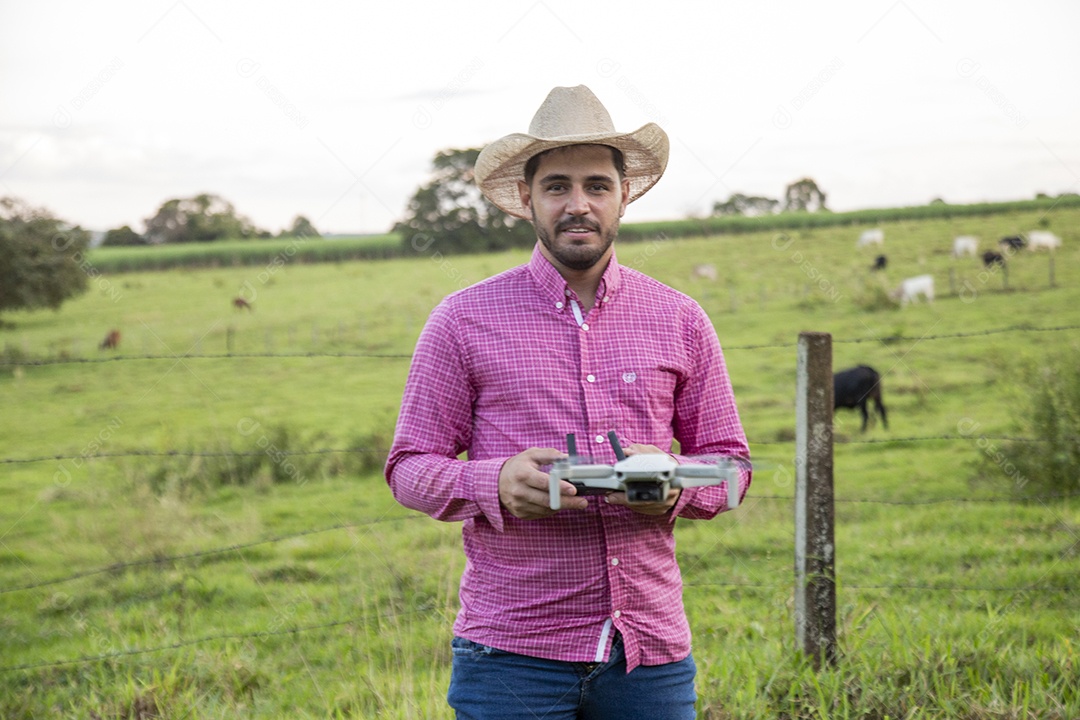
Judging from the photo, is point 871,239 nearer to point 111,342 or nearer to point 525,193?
point 111,342

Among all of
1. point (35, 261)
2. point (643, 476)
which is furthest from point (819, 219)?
point (643, 476)

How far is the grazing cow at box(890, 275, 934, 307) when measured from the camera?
1898cm

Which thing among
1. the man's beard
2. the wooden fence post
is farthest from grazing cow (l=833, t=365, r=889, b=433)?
the man's beard

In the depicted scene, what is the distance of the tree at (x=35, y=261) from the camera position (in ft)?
80.1

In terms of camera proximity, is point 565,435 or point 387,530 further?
point 387,530

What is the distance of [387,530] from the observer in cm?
871

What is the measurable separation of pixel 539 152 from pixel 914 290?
18.5 metres

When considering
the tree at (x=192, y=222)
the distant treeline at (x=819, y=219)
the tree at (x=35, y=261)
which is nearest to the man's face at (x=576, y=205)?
the tree at (x=35, y=261)

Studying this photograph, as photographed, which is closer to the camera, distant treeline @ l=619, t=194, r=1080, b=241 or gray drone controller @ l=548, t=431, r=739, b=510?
gray drone controller @ l=548, t=431, r=739, b=510

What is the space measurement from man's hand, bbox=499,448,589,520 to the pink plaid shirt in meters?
0.05

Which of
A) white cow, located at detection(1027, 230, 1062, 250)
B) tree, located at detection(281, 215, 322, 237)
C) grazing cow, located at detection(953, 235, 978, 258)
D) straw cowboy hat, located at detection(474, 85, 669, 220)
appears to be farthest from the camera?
tree, located at detection(281, 215, 322, 237)

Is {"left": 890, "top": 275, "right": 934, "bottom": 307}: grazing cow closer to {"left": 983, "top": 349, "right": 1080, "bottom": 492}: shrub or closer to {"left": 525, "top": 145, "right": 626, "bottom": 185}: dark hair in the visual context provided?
{"left": 983, "top": 349, "right": 1080, "bottom": 492}: shrub

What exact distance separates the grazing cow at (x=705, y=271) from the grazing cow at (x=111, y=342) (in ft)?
48.7

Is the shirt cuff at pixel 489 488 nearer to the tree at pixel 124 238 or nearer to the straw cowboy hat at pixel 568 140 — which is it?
the straw cowboy hat at pixel 568 140
